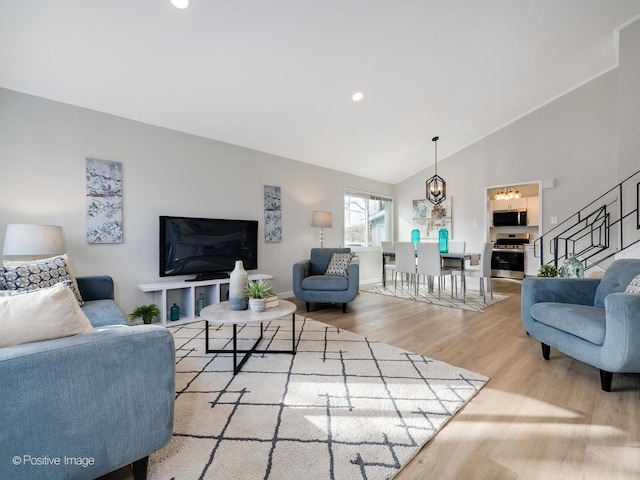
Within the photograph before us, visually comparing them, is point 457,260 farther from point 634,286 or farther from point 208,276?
point 208,276

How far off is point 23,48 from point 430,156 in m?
6.19

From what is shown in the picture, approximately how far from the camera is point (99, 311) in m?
2.18

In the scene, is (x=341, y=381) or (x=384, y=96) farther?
(x=384, y=96)

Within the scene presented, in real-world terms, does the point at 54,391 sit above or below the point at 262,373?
above

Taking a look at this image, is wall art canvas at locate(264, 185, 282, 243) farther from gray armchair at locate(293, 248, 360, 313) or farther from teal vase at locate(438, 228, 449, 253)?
teal vase at locate(438, 228, 449, 253)

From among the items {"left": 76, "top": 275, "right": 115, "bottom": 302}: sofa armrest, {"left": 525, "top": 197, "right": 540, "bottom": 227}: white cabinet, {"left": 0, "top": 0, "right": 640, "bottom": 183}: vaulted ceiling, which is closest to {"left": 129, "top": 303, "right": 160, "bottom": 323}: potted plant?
{"left": 76, "top": 275, "right": 115, "bottom": 302}: sofa armrest

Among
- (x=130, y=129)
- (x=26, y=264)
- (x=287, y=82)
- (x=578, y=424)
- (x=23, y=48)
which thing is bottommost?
(x=578, y=424)

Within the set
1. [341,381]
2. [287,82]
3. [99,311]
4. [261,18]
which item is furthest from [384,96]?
[99,311]

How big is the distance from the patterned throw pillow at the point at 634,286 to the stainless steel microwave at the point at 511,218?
530 cm

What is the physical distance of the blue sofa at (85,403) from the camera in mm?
886

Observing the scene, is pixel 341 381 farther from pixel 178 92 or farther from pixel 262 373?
pixel 178 92

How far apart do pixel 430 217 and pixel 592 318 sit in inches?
190

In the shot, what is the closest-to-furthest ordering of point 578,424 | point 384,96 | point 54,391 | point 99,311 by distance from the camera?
point 54,391
point 578,424
point 99,311
point 384,96

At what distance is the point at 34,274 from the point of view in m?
2.18
